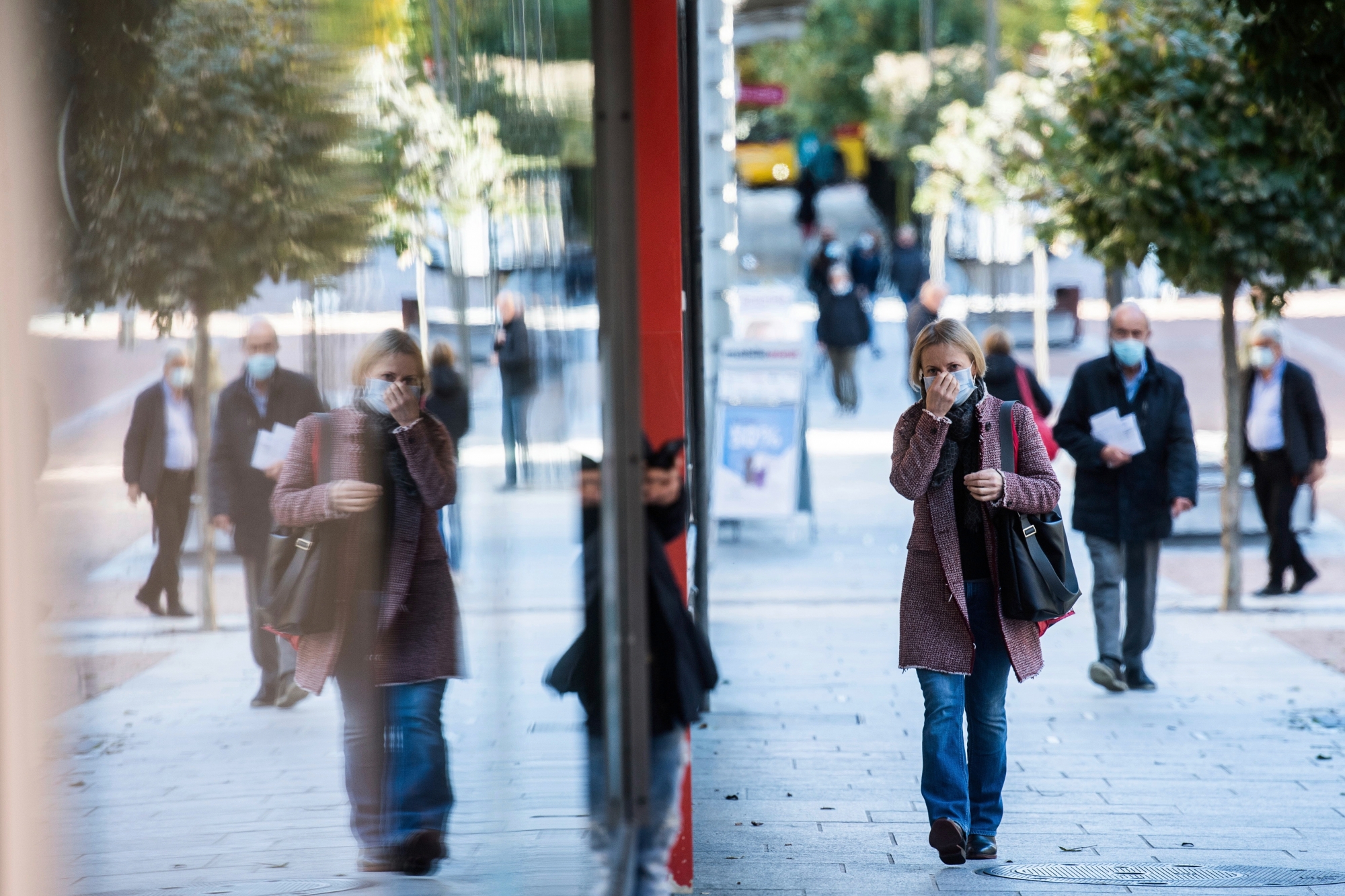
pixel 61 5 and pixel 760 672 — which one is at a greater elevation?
pixel 61 5

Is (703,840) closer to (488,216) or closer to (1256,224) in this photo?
(488,216)

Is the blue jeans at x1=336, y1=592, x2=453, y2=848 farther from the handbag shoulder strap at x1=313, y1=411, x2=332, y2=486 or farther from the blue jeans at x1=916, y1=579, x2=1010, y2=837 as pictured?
the blue jeans at x1=916, y1=579, x2=1010, y2=837

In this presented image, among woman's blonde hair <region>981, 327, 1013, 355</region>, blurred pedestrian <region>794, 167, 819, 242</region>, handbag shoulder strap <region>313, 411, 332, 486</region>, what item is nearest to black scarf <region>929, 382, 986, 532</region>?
handbag shoulder strap <region>313, 411, 332, 486</region>

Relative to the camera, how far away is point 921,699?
7766 mm

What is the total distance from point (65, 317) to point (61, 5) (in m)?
0.42

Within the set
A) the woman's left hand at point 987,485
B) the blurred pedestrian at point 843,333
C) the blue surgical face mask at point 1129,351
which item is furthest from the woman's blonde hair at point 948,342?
the blurred pedestrian at point 843,333

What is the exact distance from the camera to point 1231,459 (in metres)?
9.76

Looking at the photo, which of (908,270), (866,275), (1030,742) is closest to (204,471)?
(1030,742)

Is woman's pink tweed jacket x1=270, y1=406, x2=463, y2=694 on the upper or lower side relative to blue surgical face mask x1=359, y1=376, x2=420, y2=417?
lower

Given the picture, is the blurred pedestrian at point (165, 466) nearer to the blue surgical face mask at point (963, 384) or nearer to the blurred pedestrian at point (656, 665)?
the blurred pedestrian at point (656, 665)

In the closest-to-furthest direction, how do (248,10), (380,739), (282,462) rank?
1. (248,10)
2. (282,462)
3. (380,739)

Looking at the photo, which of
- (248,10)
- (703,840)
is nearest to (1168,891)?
(703,840)

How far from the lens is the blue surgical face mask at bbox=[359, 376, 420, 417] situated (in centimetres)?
291

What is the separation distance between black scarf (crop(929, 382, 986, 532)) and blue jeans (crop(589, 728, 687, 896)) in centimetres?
155
